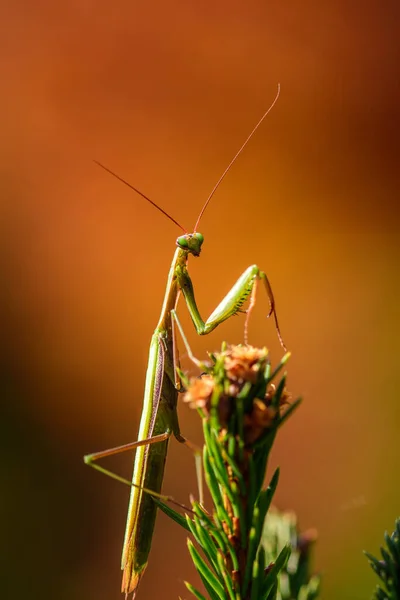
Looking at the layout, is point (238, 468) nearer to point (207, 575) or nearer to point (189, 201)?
point (207, 575)

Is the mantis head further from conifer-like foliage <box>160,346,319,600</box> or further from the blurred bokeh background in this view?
the blurred bokeh background

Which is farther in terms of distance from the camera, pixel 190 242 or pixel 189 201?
pixel 189 201

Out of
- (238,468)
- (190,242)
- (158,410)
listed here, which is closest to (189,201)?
(190,242)

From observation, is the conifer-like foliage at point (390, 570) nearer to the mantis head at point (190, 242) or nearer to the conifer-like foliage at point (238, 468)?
the conifer-like foliage at point (238, 468)

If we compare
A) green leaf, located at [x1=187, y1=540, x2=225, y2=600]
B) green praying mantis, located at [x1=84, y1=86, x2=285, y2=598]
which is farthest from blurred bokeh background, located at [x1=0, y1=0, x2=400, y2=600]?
green leaf, located at [x1=187, y1=540, x2=225, y2=600]

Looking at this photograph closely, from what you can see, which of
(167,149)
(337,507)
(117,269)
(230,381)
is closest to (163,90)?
(167,149)
